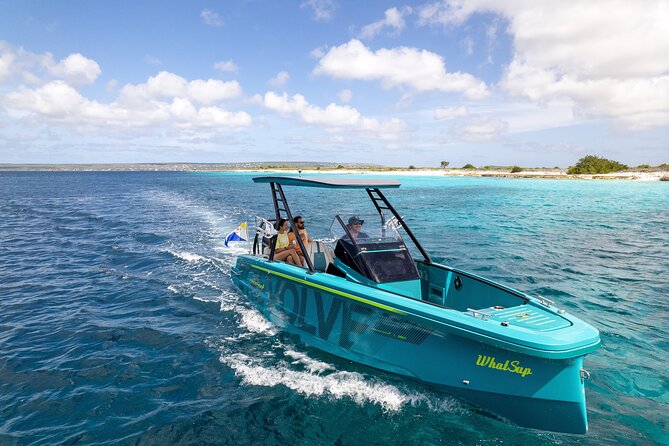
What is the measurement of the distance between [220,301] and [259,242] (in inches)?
74.7

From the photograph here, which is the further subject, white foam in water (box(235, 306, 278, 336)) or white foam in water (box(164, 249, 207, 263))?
white foam in water (box(164, 249, 207, 263))

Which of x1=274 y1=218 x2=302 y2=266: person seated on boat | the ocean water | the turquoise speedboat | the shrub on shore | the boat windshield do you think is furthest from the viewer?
the shrub on shore

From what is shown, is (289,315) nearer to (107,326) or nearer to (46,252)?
(107,326)

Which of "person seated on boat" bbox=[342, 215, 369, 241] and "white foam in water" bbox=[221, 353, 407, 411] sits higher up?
"person seated on boat" bbox=[342, 215, 369, 241]

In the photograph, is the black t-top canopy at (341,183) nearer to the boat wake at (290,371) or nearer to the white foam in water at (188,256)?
the boat wake at (290,371)

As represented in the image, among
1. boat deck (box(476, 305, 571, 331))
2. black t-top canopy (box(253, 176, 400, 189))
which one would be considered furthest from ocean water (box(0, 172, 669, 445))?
black t-top canopy (box(253, 176, 400, 189))

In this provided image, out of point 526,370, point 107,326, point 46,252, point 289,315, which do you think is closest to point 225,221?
point 46,252

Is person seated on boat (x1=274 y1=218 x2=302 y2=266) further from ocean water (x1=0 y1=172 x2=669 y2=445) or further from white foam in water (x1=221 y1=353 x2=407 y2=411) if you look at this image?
white foam in water (x1=221 y1=353 x2=407 y2=411)

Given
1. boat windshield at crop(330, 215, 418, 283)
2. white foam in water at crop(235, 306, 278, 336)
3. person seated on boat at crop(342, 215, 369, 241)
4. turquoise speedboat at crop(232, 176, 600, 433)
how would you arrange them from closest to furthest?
turquoise speedboat at crop(232, 176, 600, 433) → boat windshield at crop(330, 215, 418, 283) → person seated on boat at crop(342, 215, 369, 241) → white foam in water at crop(235, 306, 278, 336)

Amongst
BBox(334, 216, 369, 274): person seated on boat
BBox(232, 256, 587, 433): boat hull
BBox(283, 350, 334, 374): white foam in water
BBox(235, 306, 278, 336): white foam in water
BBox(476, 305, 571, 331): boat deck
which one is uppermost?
BBox(334, 216, 369, 274): person seated on boat

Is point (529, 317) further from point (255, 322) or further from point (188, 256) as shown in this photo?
point (188, 256)

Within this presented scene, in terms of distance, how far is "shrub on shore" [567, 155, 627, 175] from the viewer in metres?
77.4

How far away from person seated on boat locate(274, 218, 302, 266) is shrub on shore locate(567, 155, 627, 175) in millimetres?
87209

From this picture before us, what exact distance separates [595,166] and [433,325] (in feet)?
297
